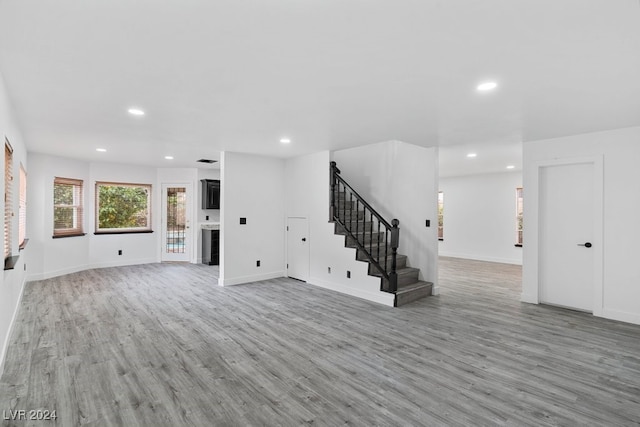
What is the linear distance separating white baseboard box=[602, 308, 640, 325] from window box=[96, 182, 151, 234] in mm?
9084

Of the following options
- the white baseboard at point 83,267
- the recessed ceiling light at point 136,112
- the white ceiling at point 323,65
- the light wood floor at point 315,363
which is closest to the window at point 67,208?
the white baseboard at point 83,267

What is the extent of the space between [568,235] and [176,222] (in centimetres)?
834

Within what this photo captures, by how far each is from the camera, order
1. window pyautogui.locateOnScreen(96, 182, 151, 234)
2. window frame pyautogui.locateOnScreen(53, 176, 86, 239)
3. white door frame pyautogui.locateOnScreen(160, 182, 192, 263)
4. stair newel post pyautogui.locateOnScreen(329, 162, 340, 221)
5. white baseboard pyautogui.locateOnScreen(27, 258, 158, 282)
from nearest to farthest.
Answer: stair newel post pyautogui.locateOnScreen(329, 162, 340, 221)
white baseboard pyautogui.locateOnScreen(27, 258, 158, 282)
window frame pyautogui.locateOnScreen(53, 176, 86, 239)
window pyautogui.locateOnScreen(96, 182, 151, 234)
white door frame pyautogui.locateOnScreen(160, 182, 192, 263)

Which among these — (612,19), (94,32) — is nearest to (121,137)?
(94,32)

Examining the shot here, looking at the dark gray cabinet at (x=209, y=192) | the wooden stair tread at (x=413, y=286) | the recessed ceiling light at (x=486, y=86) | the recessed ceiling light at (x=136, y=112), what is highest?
the recessed ceiling light at (x=136, y=112)

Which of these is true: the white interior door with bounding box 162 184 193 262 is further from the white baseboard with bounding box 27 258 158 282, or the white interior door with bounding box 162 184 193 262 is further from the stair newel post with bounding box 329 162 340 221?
the stair newel post with bounding box 329 162 340 221

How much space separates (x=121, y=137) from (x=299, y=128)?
2.70 meters

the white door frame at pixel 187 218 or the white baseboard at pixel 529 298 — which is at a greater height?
the white door frame at pixel 187 218

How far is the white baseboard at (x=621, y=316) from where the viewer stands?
4.05 m

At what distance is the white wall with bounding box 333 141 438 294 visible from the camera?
549 cm

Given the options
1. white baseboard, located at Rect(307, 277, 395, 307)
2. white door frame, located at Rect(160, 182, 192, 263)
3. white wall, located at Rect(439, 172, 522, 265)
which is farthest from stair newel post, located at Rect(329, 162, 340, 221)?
white wall, located at Rect(439, 172, 522, 265)

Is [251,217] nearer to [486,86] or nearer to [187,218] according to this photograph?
[187,218]

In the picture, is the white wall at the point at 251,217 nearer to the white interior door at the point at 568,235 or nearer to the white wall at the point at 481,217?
the white interior door at the point at 568,235

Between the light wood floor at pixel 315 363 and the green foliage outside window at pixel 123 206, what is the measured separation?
315cm
